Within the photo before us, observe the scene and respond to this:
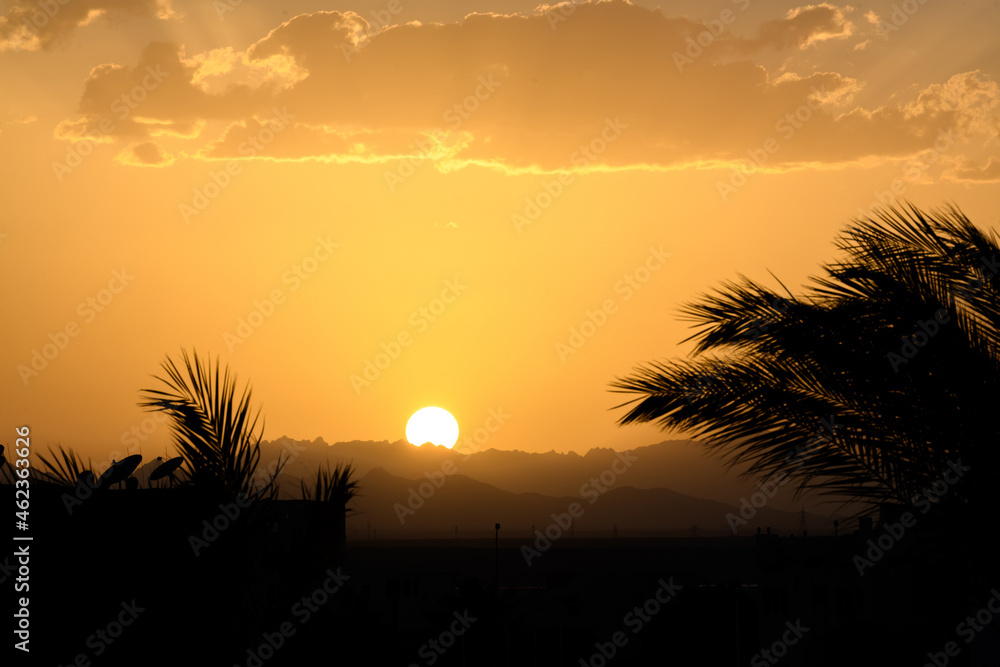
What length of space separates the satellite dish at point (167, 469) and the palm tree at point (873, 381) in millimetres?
3696

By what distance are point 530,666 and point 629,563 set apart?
87.5 meters

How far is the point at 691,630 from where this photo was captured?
3019 centimetres

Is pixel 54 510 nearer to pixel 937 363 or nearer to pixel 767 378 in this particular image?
pixel 767 378

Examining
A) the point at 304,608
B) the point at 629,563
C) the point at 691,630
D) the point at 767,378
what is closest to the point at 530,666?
the point at 691,630

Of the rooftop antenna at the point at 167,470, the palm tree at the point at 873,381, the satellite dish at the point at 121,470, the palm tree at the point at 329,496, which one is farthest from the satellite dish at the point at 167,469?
the palm tree at the point at 873,381

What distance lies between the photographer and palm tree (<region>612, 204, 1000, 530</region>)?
6129mm

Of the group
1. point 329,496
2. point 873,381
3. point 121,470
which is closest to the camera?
point 873,381

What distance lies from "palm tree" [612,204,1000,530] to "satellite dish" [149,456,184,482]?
370cm

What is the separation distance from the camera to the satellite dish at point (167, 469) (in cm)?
748

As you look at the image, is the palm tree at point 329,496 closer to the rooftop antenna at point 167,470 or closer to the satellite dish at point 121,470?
the rooftop antenna at point 167,470

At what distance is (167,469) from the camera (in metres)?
7.52

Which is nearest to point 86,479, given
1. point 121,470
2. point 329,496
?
point 121,470

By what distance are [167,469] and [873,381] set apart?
5370 mm

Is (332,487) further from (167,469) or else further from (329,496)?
(167,469)
